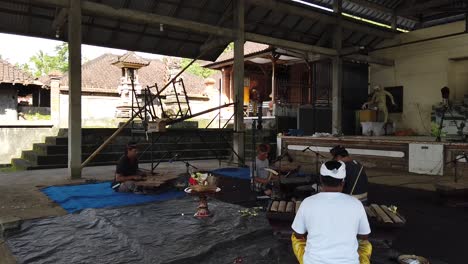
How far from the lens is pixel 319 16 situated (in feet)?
42.2

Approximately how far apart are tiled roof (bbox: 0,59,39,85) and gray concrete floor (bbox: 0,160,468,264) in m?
9.40

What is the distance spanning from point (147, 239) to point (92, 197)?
2.82 meters

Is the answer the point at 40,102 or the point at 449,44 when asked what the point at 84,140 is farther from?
the point at 449,44

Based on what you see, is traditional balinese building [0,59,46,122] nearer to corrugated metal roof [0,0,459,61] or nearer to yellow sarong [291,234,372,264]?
corrugated metal roof [0,0,459,61]

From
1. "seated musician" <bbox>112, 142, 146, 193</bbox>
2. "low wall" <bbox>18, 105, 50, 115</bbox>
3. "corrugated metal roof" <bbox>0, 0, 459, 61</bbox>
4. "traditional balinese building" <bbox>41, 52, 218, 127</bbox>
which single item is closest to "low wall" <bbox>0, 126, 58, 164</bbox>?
"traditional balinese building" <bbox>41, 52, 218, 127</bbox>

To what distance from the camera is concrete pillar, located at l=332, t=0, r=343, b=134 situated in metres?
13.4

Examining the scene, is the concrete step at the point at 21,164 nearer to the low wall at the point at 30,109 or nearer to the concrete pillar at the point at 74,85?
the concrete pillar at the point at 74,85

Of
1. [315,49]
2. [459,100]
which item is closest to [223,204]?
[315,49]

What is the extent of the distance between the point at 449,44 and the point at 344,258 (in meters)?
14.6

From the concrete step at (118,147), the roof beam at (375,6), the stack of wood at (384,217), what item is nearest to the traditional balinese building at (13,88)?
the concrete step at (118,147)

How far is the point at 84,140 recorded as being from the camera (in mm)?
11688

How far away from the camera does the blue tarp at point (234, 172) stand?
957cm

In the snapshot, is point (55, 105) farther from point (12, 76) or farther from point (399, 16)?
point (399, 16)

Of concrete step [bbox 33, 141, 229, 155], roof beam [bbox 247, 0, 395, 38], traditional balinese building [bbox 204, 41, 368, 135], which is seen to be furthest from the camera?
traditional balinese building [bbox 204, 41, 368, 135]
